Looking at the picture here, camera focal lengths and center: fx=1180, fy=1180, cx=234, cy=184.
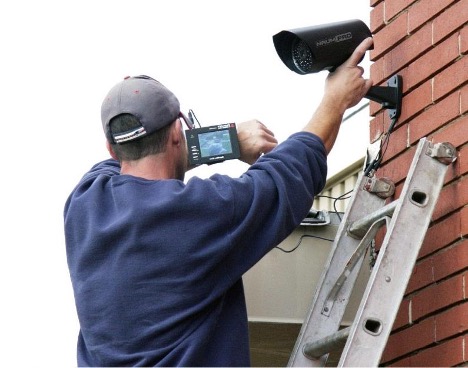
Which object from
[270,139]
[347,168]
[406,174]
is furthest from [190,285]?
[347,168]

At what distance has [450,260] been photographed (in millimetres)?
3869

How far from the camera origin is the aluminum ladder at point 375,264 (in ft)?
11.7

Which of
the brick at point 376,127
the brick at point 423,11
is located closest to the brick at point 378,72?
the brick at point 376,127

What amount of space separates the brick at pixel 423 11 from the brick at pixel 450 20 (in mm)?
28

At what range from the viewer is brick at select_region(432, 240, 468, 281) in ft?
12.5

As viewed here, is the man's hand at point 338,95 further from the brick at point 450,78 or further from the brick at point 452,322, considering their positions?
the brick at point 452,322

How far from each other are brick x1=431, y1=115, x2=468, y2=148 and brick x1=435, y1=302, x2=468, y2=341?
544mm

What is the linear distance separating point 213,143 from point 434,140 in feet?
2.50

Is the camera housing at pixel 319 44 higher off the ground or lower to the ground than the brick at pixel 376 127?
higher

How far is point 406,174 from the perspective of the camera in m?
4.18

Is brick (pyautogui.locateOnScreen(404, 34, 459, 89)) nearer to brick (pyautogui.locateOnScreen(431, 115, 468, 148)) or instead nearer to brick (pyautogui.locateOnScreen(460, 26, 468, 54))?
brick (pyautogui.locateOnScreen(460, 26, 468, 54))

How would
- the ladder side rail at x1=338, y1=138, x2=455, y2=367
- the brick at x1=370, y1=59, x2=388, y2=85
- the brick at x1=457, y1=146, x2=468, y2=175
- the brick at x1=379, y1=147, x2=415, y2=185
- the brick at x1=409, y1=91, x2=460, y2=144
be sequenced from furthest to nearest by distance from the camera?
1. the brick at x1=370, y1=59, x2=388, y2=85
2. the brick at x1=379, y1=147, x2=415, y2=185
3. the brick at x1=409, y1=91, x2=460, y2=144
4. the brick at x1=457, y1=146, x2=468, y2=175
5. the ladder side rail at x1=338, y1=138, x2=455, y2=367

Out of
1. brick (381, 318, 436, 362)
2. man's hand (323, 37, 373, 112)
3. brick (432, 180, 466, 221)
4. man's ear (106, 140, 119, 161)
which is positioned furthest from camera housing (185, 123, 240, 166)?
brick (381, 318, 436, 362)

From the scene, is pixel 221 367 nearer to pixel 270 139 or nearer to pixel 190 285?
pixel 190 285
